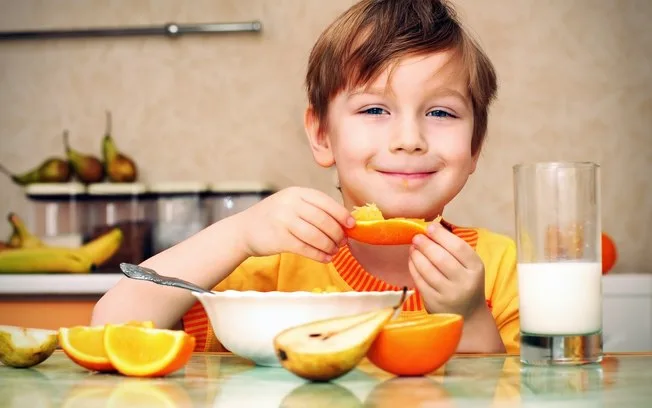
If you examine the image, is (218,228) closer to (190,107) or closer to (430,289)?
(430,289)

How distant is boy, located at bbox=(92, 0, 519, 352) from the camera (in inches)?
45.7

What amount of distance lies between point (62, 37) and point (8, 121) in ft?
1.03

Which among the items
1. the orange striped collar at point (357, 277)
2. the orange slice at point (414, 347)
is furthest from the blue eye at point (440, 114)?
the orange slice at point (414, 347)

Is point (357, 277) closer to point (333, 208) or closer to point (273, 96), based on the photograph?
point (333, 208)

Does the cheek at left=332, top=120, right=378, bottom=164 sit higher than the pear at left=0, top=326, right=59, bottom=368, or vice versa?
the cheek at left=332, top=120, right=378, bottom=164

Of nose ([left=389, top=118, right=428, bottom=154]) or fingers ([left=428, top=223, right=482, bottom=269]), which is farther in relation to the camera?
nose ([left=389, top=118, right=428, bottom=154])

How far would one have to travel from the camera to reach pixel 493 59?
2.80 metres

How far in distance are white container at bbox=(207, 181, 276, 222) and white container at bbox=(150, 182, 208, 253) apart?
3cm

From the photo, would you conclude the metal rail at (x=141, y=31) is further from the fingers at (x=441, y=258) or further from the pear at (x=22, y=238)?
the fingers at (x=441, y=258)

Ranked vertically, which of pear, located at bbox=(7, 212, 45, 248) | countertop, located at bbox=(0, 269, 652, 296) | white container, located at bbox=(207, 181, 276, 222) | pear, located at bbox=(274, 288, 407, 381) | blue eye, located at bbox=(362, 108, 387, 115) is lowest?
countertop, located at bbox=(0, 269, 652, 296)

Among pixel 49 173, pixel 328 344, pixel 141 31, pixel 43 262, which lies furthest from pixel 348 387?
pixel 141 31

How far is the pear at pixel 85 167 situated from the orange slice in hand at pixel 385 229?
1654 mm

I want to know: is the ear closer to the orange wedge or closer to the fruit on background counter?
the orange wedge

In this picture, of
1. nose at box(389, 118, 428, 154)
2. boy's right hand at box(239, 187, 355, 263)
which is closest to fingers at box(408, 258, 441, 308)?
boy's right hand at box(239, 187, 355, 263)
